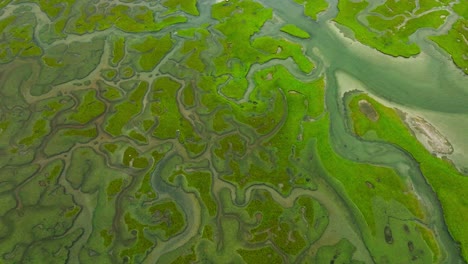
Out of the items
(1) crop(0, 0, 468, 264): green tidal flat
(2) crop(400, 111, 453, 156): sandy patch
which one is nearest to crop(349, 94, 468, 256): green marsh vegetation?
(1) crop(0, 0, 468, 264): green tidal flat

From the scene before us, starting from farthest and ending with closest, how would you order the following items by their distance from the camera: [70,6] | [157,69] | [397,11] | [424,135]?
[70,6] → [397,11] → [157,69] → [424,135]

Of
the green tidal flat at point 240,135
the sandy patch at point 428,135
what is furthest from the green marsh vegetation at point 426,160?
the sandy patch at point 428,135

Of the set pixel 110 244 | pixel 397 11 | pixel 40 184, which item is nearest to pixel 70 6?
pixel 40 184

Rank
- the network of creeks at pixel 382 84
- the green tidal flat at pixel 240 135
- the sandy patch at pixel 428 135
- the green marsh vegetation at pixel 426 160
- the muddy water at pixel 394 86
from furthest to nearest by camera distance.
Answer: the sandy patch at pixel 428 135
the muddy water at pixel 394 86
the network of creeks at pixel 382 84
the green marsh vegetation at pixel 426 160
the green tidal flat at pixel 240 135

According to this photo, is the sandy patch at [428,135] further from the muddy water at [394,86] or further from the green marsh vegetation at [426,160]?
the muddy water at [394,86]

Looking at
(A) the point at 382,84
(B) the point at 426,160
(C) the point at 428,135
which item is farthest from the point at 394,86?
(B) the point at 426,160

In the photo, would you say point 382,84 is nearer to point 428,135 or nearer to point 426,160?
point 428,135

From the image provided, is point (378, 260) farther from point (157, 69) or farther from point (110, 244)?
point (157, 69)
